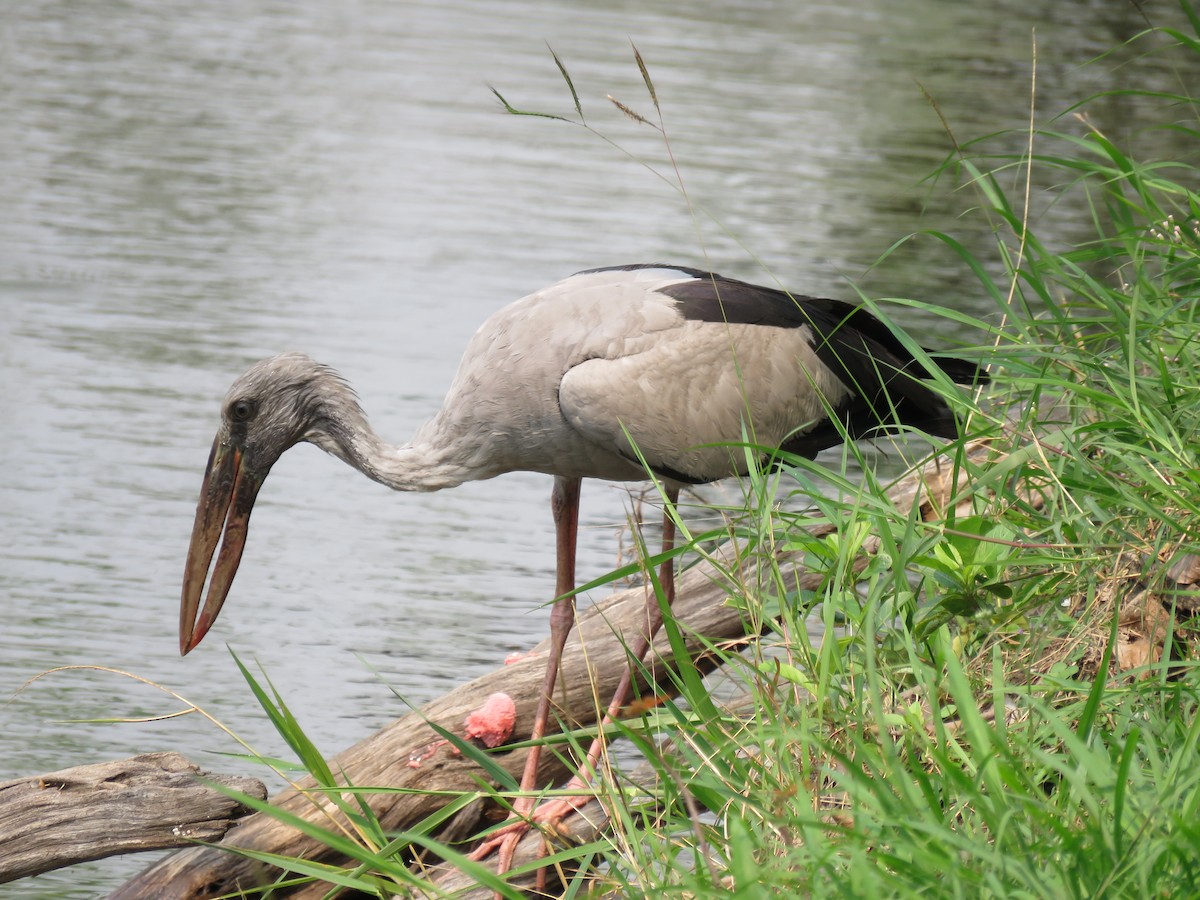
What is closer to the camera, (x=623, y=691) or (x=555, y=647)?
(x=623, y=691)

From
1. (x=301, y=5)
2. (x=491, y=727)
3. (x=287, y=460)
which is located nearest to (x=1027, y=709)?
(x=491, y=727)

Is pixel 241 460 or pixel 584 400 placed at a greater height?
pixel 584 400

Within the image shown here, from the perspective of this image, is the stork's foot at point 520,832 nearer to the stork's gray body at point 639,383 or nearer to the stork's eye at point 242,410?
the stork's gray body at point 639,383

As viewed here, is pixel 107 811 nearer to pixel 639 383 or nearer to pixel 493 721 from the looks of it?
pixel 493 721

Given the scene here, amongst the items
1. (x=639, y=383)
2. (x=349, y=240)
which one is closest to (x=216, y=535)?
(x=639, y=383)

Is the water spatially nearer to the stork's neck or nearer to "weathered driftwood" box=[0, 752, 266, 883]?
the stork's neck

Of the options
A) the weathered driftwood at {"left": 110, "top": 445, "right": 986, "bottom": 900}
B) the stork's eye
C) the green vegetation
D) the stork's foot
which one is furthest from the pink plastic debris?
the stork's eye

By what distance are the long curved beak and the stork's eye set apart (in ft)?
0.30

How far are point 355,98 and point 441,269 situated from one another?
471 centimetres

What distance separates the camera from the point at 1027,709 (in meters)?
3.15

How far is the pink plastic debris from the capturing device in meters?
4.46

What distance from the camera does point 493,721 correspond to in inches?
177

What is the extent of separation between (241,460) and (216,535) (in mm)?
221

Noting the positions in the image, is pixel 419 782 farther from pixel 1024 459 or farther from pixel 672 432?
pixel 1024 459
